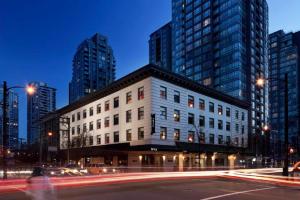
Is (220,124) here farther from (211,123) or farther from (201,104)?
(201,104)

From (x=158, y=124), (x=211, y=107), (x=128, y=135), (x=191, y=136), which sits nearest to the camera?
(x=158, y=124)

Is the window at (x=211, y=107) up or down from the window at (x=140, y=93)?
down

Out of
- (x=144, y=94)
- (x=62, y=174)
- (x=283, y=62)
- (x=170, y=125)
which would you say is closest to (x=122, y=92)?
(x=144, y=94)

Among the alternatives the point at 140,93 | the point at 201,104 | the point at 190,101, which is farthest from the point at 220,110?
the point at 140,93

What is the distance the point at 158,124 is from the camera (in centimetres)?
4900

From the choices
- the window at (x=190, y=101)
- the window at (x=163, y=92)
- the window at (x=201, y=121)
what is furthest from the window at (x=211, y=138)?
the window at (x=163, y=92)

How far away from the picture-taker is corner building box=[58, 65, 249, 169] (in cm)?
4922

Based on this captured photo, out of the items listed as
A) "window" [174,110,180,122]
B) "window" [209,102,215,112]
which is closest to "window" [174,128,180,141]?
"window" [174,110,180,122]

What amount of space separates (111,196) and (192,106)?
41.7 meters

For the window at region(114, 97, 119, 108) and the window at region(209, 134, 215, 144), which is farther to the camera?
the window at region(209, 134, 215, 144)

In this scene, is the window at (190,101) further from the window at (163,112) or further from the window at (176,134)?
the window at (163,112)

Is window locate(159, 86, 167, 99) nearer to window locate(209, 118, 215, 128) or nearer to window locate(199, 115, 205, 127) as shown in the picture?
window locate(199, 115, 205, 127)

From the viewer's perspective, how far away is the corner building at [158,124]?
4922cm

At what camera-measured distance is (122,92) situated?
180ft
